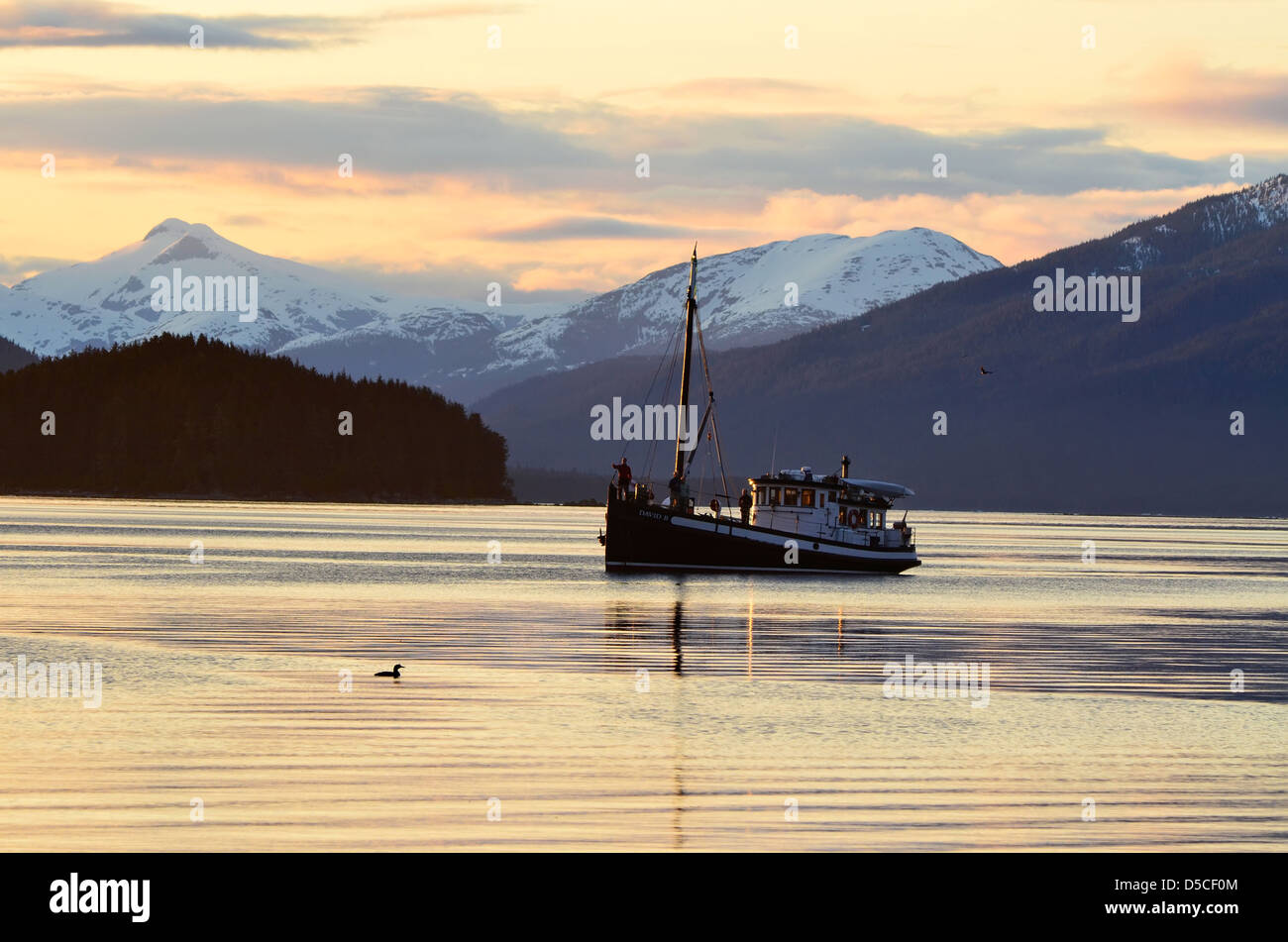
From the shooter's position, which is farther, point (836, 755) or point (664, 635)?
point (664, 635)

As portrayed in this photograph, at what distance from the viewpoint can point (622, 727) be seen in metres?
41.3

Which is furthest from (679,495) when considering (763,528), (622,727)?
(622,727)

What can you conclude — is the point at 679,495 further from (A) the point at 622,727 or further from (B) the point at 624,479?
(A) the point at 622,727

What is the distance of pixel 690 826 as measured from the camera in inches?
1148

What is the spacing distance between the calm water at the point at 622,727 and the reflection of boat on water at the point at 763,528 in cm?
2805

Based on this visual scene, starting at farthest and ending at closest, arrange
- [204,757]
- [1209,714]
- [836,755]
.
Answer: [1209,714], [836,755], [204,757]

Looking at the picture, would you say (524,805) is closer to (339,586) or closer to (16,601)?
(16,601)

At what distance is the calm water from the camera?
29.3 meters

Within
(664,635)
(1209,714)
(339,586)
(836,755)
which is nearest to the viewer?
(836,755)

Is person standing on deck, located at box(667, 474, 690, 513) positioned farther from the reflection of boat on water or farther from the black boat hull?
the black boat hull

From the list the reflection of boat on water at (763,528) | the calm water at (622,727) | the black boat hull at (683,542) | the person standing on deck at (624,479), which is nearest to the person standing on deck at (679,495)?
the reflection of boat on water at (763,528)

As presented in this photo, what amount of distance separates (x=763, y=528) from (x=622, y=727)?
273 ft
